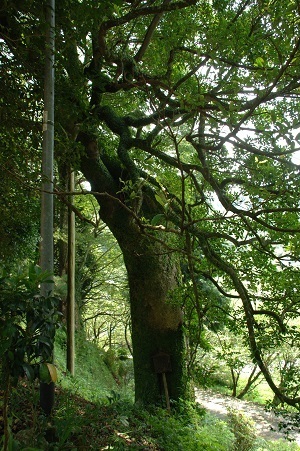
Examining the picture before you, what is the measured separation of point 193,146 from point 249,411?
29.4ft

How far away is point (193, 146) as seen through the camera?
456 centimetres

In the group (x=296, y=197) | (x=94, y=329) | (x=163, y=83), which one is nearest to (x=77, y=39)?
(x=163, y=83)

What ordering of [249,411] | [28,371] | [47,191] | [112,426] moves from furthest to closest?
[249,411]
[112,426]
[47,191]
[28,371]

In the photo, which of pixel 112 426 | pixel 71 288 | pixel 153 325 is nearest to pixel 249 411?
pixel 153 325

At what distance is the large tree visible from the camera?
126 inches

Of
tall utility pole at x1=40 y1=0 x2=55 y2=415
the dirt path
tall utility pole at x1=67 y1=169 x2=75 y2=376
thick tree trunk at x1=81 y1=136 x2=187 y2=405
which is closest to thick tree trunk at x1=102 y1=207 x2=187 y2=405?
thick tree trunk at x1=81 y1=136 x2=187 y2=405

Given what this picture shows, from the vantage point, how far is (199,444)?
431 centimetres

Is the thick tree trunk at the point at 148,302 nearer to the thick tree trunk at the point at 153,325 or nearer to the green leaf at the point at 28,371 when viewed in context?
the thick tree trunk at the point at 153,325

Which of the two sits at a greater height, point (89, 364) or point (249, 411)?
point (89, 364)

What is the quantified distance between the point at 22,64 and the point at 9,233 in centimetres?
434

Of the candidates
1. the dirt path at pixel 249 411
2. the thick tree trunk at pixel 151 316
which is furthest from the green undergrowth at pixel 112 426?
the dirt path at pixel 249 411

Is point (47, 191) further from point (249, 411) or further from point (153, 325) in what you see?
point (249, 411)

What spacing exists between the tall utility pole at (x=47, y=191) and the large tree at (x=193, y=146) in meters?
0.40

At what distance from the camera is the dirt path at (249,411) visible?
10320mm
